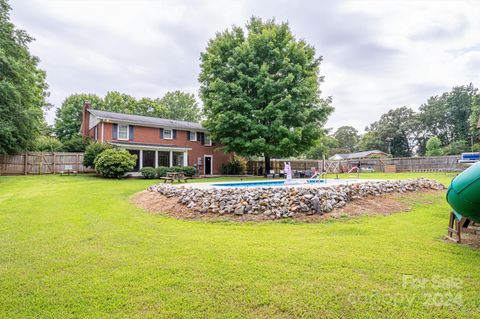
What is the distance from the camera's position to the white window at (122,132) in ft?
73.8

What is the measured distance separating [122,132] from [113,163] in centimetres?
550

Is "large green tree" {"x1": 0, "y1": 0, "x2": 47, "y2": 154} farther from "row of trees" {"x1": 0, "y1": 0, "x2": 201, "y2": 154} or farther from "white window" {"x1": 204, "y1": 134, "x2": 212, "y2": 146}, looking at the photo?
"white window" {"x1": 204, "y1": 134, "x2": 212, "y2": 146}

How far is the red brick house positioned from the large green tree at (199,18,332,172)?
433 cm

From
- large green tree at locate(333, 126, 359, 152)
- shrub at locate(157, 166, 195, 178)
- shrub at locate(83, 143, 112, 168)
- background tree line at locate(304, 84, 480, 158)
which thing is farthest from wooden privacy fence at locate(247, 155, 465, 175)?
large green tree at locate(333, 126, 359, 152)

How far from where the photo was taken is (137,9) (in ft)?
37.0

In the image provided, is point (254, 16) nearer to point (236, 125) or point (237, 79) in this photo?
point (237, 79)

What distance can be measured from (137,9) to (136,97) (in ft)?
116

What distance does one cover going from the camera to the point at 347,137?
2549 inches

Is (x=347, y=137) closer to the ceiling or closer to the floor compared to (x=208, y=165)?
closer to the ceiling

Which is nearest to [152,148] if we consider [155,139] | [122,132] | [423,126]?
[155,139]

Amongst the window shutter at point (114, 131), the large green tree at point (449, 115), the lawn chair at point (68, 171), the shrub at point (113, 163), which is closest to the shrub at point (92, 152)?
the shrub at point (113, 163)

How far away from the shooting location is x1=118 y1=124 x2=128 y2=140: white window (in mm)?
22492

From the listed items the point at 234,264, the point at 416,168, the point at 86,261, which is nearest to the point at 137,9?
the point at 86,261

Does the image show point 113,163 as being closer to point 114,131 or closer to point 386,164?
point 114,131
